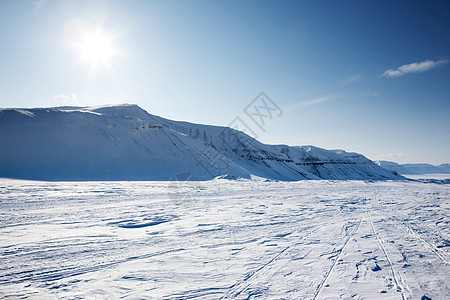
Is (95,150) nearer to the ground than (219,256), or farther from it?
farther from it

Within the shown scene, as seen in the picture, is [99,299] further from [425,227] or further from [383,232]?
[425,227]

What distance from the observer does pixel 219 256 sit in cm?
439

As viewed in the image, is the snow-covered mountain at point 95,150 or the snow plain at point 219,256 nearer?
the snow plain at point 219,256

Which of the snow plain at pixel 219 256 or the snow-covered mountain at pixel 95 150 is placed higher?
the snow-covered mountain at pixel 95 150

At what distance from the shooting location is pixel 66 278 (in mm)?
3465

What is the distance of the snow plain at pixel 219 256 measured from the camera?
126 inches

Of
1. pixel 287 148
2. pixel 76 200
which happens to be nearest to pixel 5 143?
pixel 76 200

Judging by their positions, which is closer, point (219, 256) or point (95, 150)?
point (219, 256)

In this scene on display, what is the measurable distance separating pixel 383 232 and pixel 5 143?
3432 cm

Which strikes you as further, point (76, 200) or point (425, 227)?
point (76, 200)

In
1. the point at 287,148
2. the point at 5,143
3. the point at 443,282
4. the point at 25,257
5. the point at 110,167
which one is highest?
the point at 287,148

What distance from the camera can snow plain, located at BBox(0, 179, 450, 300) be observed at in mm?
3201

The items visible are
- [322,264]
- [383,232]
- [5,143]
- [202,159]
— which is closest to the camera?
[322,264]

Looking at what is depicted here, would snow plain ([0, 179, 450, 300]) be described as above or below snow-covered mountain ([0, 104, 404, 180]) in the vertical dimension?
below
